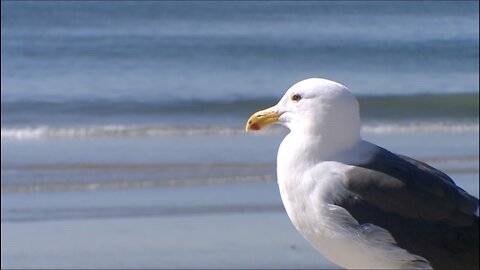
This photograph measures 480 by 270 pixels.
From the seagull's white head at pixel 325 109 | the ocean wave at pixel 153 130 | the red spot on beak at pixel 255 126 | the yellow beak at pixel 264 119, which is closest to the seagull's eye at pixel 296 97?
the seagull's white head at pixel 325 109

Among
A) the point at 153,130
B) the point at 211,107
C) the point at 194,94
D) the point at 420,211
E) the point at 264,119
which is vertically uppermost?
the point at 194,94

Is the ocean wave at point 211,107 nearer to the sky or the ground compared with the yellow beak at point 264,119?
nearer to the sky

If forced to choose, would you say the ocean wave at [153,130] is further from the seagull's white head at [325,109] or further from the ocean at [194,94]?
the seagull's white head at [325,109]

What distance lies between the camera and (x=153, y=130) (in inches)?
542

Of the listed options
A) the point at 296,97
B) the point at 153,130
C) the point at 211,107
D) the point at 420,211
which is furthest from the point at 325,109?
the point at 211,107

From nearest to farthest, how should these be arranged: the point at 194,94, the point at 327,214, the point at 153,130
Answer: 1. the point at 327,214
2. the point at 153,130
3. the point at 194,94

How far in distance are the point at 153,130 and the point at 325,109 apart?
9.89 meters

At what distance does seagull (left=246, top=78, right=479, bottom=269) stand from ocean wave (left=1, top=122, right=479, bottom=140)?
29.8 feet

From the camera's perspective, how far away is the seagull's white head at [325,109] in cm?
394

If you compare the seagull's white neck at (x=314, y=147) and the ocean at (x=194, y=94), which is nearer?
the seagull's white neck at (x=314, y=147)

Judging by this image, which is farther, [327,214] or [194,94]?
[194,94]

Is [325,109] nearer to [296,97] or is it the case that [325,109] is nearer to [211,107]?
[296,97]

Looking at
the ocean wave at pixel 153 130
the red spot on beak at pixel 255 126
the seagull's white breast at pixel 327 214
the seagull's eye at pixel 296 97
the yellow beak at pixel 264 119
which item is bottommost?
the seagull's white breast at pixel 327 214

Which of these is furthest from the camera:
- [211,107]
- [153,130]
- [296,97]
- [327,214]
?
[211,107]
